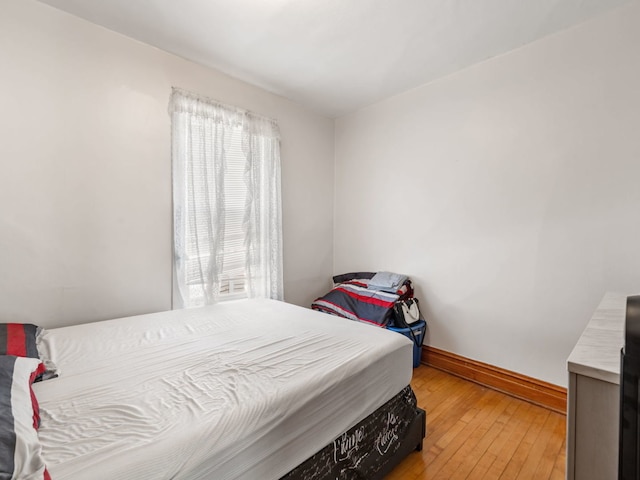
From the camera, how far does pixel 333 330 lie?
71.4 inches

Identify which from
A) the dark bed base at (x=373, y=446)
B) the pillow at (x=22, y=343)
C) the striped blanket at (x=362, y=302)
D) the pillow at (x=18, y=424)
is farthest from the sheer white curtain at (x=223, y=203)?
the dark bed base at (x=373, y=446)

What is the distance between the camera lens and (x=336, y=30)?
2004 millimetres

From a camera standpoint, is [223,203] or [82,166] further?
[223,203]

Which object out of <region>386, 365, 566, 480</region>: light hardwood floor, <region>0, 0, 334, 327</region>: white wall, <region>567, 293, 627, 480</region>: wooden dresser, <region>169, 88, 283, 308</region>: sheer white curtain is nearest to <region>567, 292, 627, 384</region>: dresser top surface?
<region>567, 293, 627, 480</region>: wooden dresser

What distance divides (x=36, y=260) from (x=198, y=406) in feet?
5.12

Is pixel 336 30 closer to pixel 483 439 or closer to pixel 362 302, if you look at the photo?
pixel 362 302

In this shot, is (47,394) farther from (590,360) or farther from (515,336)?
(515,336)

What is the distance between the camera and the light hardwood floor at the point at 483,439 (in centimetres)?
157

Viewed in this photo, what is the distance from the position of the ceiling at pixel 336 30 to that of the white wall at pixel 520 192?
26 cm

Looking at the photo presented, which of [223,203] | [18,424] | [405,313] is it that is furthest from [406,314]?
[18,424]

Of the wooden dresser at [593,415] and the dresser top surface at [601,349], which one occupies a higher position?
the dresser top surface at [601,349]

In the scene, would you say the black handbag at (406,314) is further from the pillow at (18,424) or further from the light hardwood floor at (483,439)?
the pillow at (18,424)

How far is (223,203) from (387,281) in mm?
1676

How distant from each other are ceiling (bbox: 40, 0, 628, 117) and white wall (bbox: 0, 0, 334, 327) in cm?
20
